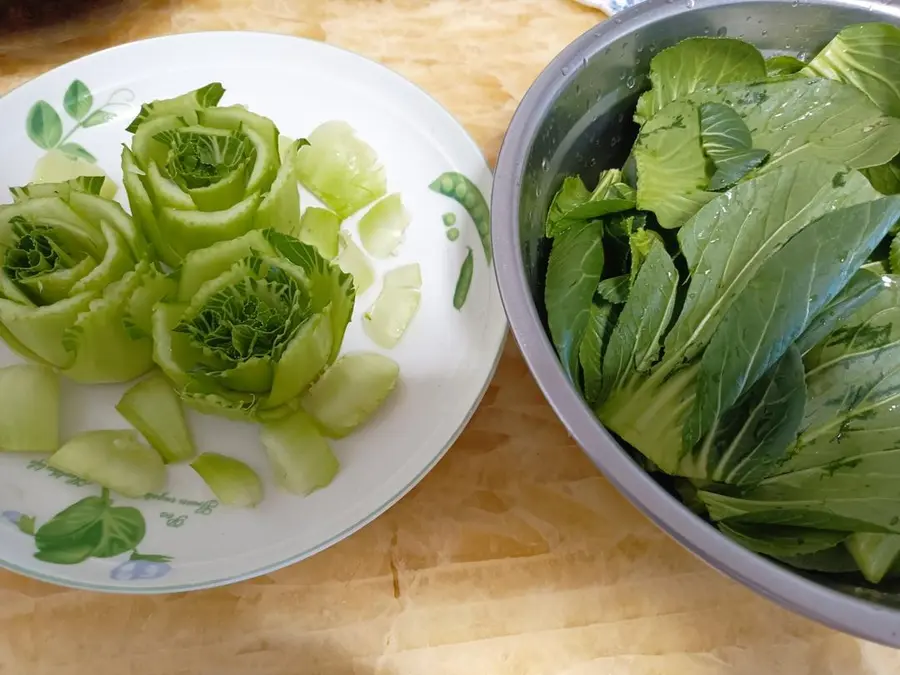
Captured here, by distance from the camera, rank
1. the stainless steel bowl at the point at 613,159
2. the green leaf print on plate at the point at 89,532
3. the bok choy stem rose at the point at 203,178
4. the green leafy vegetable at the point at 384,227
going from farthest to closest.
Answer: the green leafy vegetable at the point at 384,227 < the bok choy stem rose at the point at 203,178 < the green leaf print on plate at the point at 89,532 < the stainless steel bowl at the point at 613,159

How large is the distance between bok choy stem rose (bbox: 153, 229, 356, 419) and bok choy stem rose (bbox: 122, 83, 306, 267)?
48mm

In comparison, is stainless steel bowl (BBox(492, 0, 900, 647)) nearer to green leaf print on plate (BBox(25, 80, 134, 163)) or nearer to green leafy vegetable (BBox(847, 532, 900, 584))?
green leafy vegetable (BBox(847, 532, 900, 584))

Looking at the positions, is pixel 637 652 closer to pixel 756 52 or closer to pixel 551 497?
pixel 551 497

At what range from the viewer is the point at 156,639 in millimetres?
719

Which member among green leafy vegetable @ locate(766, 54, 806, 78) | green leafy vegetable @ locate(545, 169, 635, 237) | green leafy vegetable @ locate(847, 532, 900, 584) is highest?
green leafy vegetable @ locate(766, 54, 806, 78)

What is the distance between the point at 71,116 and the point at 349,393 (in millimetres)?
622

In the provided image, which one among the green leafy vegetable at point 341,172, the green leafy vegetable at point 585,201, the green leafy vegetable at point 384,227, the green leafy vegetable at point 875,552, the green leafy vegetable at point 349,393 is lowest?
the green leafy vegetable at point 875,552

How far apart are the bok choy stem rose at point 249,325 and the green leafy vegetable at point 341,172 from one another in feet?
0.60

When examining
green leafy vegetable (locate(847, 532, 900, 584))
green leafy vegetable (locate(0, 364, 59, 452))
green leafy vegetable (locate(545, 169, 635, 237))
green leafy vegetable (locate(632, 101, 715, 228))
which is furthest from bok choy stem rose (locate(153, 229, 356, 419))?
green leafy vegetable (locate(847, 532, 900, 584))

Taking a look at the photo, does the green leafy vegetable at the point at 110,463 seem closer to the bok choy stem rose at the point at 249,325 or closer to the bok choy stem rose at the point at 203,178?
the bok choy stem rose at the point at 249,325

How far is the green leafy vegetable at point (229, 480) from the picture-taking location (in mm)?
745

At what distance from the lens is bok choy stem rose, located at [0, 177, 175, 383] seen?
0.75m

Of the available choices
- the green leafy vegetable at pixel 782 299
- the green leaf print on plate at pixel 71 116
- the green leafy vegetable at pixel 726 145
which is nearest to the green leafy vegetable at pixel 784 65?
the green leafy vegetable at pixel 726 145

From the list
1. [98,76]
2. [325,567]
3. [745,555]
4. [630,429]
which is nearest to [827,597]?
[745,555]
